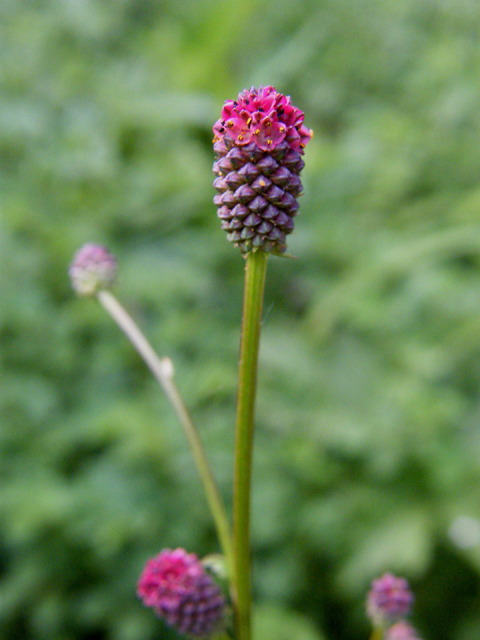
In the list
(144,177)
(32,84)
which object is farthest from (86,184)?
(32,84)

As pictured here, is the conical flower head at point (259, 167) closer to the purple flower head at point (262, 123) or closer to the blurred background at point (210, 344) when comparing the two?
the purple flower head at point (262, 123)

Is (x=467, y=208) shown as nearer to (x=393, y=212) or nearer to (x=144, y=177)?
(x=393, y=212)

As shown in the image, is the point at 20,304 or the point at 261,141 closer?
the point at 261,141

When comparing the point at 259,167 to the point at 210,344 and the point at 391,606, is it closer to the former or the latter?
the point at 391,606

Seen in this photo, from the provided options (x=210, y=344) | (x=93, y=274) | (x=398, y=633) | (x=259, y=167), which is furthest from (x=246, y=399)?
(x=210, y=344)

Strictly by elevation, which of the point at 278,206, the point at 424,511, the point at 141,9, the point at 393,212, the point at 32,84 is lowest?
the point at 278,206

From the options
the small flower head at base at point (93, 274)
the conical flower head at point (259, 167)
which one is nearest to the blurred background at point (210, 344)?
the small flower head at base at point (93, 274)

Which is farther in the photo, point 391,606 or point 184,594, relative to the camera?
point 391,606
